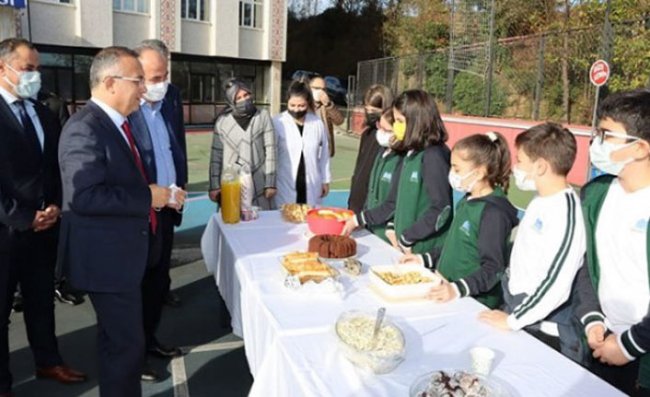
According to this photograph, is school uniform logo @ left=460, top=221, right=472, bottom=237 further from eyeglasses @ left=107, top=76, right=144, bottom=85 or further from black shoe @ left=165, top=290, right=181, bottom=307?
black shoe @ left=165, top=290, right=181, bottom=307

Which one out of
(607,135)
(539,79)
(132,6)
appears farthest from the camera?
(132,6)

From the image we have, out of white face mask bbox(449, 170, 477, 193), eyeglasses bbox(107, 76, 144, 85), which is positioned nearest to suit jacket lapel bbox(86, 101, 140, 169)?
eyeglasses bbox(107, 76, 144, 85)

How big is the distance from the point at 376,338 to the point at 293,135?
118 inches

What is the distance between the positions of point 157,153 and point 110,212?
101 centimetres

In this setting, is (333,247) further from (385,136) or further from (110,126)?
(110,126)

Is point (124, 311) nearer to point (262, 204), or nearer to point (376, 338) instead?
point (376, 338)

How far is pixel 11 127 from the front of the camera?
2764 millimetres

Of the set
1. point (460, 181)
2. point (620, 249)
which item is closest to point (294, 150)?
point (460, 181)

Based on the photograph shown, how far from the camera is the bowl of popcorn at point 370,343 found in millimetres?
1549

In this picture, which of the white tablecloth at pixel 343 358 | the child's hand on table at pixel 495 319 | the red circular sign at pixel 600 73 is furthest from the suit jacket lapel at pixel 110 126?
the red circular sign at pixel 600 73

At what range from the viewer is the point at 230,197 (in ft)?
10.9

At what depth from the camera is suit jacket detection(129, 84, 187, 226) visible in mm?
2939

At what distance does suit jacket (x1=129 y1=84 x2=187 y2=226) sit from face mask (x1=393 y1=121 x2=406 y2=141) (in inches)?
56.0

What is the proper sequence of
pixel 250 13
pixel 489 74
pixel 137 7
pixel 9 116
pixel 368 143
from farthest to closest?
pixel 250 13 < pixel 137 7 < pixel 489 74 < pixel 368 143 < pixel 9 116
